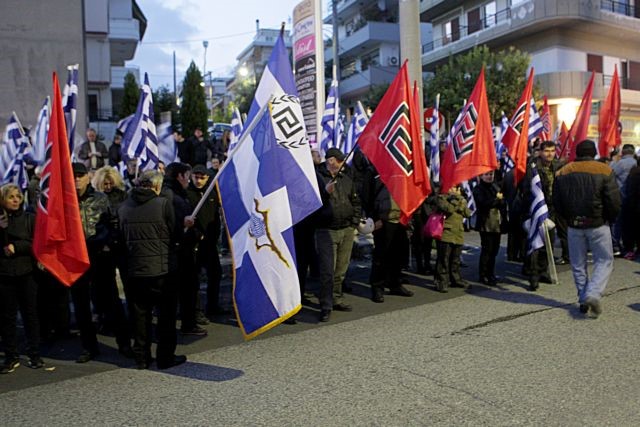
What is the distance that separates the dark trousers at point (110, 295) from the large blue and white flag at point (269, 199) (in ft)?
4.84

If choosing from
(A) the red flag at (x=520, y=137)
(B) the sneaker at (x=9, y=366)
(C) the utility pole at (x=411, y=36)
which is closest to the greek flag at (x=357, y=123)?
(C) the utility pole at (x=411, y=36)

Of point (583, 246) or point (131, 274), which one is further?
point (583, 246)

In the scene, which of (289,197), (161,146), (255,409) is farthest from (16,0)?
(255,409)

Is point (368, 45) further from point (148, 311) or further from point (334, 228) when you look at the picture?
point (148, 311)

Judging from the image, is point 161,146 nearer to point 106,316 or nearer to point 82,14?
point 106,316

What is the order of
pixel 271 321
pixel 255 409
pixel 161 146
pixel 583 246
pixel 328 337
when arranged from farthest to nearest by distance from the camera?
pixel 161 146 < pixel 583 246 < pixel 328 337 < pixel 271 321 < pixel 255 409

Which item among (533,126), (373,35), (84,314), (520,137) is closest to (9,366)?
(84,314)

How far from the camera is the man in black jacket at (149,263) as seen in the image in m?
5.66

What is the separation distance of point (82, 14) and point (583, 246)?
1665cm

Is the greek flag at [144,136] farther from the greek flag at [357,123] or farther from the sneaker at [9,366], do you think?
the greek flag at [357,123]

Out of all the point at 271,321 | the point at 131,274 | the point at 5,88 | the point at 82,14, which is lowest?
the point at 271,321

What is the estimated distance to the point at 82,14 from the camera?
1894 cm

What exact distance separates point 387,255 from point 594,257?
101 inches

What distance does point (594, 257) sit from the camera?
7.12m
